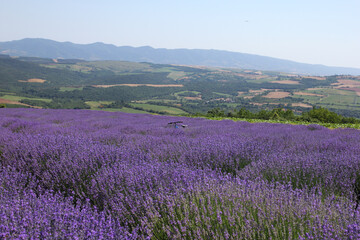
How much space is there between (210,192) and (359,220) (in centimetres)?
96

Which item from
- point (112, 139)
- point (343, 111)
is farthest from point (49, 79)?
point (112, 139)

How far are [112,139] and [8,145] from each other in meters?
1.60

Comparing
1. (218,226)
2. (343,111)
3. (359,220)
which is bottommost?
(343,111)

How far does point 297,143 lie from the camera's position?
164 inches

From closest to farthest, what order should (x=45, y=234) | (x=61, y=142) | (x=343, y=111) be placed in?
(x=45, y=234)
(x=61, y=142)
(x=343, y=111)

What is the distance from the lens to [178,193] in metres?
2.04

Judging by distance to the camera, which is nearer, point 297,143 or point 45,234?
point 45,234

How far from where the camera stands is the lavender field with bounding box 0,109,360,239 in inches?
63.7

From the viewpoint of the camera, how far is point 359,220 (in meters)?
1.55

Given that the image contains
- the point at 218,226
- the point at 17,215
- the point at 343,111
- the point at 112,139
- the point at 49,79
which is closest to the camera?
the point at 218,226

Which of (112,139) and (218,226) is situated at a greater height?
(218,226)

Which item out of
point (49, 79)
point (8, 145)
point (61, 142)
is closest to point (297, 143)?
point (61, 142)

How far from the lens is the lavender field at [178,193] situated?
5.31 ft

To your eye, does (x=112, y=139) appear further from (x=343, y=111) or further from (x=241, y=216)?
(x=343, y=111)
